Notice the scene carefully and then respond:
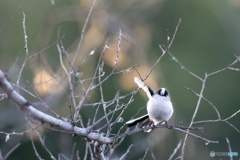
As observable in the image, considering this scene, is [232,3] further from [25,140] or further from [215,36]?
[25,140]

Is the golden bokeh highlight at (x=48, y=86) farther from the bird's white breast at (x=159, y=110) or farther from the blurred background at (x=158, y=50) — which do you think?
the blurred background at (x=158, y=50)

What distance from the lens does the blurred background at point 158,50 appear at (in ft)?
26.4

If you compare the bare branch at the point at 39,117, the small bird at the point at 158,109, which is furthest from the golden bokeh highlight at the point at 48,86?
the small bird at the point at 158,109

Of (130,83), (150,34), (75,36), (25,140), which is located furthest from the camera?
(150,34)

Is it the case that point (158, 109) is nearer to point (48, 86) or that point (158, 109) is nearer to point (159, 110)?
point (159, 110)

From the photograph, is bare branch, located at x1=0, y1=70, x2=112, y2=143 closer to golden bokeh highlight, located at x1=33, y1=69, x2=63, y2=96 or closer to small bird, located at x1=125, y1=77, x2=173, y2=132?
golden bokeh highlight, located at x1=33, y1=69, x2=63, y2=96

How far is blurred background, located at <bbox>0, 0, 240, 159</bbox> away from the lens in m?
8.04

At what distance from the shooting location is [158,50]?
10359 millimetres

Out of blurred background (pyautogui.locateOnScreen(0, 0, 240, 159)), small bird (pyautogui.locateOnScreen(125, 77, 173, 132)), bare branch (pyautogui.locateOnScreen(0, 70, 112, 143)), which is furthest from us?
blurred background (pyautogui.locateOnScreen(0, 0, 240, 159))

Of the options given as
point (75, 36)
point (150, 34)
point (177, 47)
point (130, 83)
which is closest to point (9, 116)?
point (130, 83)

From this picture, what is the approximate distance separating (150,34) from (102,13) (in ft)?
7.45

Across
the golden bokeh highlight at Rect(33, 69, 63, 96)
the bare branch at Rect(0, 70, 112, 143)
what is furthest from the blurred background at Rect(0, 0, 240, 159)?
the bare branch at Rect(0, 70, 112, 143)

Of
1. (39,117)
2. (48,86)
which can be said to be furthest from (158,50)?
(39,117)

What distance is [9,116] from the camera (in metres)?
6.29
